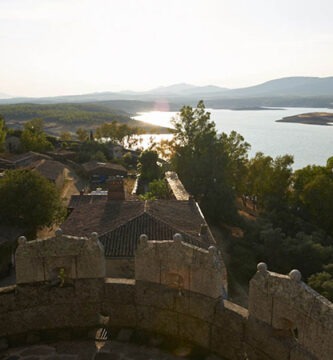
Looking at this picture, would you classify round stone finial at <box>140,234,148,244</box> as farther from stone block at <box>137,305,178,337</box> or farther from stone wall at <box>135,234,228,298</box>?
stone block at <box>137,305,178,337</box>

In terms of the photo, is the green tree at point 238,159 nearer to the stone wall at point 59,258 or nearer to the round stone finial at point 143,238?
the stone wall at point 59,258

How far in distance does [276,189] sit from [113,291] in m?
42.4

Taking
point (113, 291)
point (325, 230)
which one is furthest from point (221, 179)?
point (113, 291)

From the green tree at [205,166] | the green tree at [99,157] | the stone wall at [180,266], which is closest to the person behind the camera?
the stone wall at [180,266]

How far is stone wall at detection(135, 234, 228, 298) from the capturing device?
8.75 m

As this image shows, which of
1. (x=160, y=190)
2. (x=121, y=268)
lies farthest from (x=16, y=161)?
(x=121, y=268)

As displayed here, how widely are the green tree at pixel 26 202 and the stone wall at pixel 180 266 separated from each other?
26587 mm

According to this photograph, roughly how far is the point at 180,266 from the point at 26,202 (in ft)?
90.9

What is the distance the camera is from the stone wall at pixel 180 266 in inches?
344

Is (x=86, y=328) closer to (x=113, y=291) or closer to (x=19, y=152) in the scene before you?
(x=113, y=291)

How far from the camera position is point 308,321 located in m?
6.97

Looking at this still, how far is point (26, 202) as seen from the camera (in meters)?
34.0

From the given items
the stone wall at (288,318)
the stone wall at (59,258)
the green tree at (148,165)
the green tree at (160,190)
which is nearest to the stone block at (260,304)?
the stone wall at (288,318)

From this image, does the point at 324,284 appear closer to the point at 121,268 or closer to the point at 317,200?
the point at 121,268
